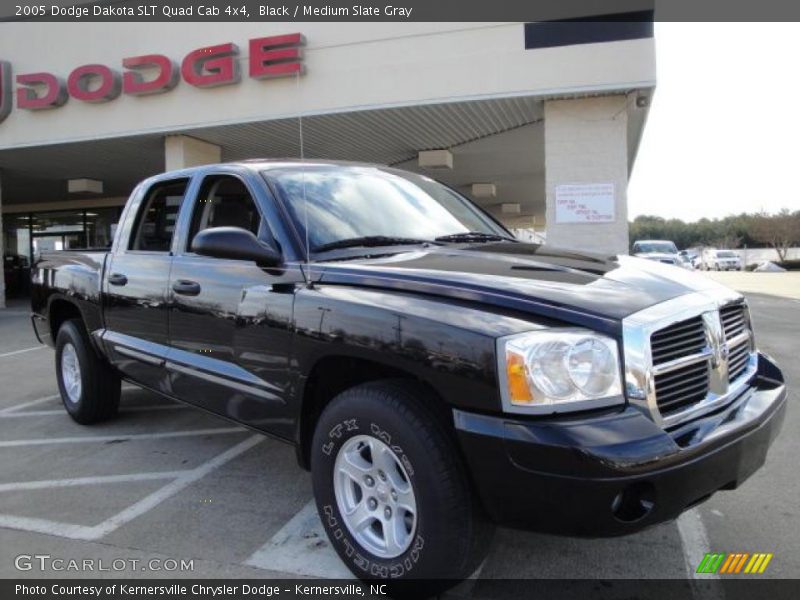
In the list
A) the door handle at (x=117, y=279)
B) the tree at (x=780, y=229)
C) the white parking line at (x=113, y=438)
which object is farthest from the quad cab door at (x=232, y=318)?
the tree at (x=780, y=229)

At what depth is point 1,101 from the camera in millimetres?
14250

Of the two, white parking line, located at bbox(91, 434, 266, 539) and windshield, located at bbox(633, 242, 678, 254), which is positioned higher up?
windshield, located at bbox(633, 242, 678, 254)

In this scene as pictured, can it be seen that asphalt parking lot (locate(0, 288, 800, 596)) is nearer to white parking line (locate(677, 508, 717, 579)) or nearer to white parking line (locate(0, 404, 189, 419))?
white parking line (locate(677, 508, 717, 579))

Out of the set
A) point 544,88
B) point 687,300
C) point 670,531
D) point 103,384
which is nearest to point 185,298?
point 103,384

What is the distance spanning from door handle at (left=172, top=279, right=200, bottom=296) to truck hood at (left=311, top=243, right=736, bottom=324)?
104cm

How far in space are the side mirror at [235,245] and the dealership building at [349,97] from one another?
7260mm

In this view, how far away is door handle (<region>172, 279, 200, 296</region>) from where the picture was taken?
370 centimetres

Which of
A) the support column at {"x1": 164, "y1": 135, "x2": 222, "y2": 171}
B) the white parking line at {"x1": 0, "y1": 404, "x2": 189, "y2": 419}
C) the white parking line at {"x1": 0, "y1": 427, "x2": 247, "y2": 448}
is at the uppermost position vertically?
the support column at {"x1": 164, "y1": 135, "x2": 222, "y2": 171}

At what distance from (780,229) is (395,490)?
67727 millimetres

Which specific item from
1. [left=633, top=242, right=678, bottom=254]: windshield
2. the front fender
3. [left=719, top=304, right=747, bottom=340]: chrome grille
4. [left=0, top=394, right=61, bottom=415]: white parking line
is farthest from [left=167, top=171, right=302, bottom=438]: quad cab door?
[left=633, top=242, right=678, bottom=254]: windshield

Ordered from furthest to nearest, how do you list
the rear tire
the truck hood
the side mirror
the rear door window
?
the rear tire
the rear door window
the side mirror
the truck hood

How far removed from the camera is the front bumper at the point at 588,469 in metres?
2.12

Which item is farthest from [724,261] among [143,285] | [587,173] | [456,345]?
[456,345]

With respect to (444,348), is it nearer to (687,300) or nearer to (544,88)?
(687,300)
